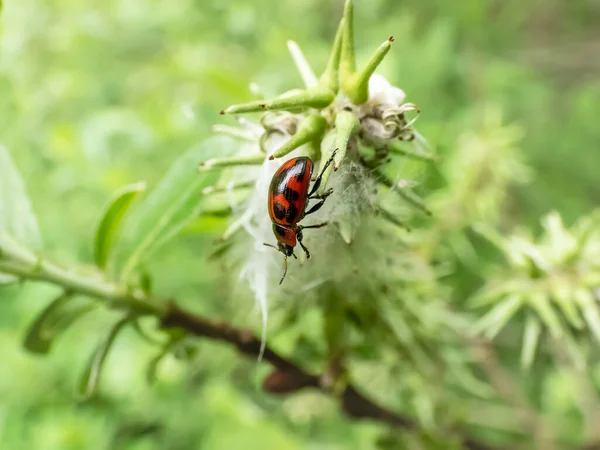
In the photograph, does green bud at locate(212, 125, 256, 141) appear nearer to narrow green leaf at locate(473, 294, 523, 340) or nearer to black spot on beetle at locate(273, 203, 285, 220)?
black spot on beetle at locate(273, 203, 285, 220)

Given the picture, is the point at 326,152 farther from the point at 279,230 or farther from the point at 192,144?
the point at 192,144

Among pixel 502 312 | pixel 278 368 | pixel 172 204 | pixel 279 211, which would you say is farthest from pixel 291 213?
pixel 502 312

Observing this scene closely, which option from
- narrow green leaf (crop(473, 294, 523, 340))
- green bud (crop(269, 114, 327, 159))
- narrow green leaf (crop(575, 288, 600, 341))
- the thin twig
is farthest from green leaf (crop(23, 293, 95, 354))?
narrow green leaf (crop(575, 288, 600, 341))

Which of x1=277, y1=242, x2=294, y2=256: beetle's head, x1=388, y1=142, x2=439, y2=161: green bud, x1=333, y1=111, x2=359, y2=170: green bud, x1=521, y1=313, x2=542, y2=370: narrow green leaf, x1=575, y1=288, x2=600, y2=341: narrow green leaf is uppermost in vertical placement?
x1=333, y1=111, x2=359, y2=170: green bud

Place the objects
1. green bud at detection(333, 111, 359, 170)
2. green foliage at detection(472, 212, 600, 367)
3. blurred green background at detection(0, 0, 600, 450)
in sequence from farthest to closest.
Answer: blurred green background at detection(0, 0, 600, 450), green foliage at detection(472, 212, 600, 367), green bud at detection(333, 111, 359, 170)

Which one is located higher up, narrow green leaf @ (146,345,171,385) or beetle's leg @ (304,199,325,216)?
beetle's leg @ (304,199,325,216)

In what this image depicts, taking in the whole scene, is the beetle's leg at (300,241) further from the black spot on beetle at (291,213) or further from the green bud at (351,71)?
the green bud at (351,71)

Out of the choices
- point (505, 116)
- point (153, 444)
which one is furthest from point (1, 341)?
point (505, 116)
